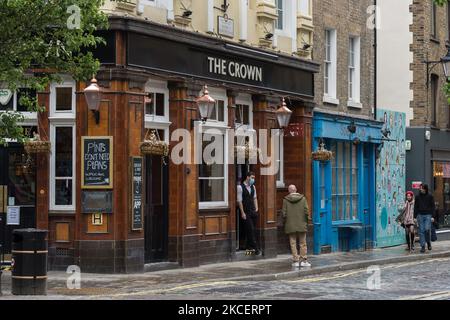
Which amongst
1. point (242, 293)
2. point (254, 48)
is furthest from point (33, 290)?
point (254, 48)

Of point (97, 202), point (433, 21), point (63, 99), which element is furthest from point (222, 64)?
point (433, 21)

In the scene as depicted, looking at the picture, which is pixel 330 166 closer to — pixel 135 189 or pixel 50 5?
pixel 135 189

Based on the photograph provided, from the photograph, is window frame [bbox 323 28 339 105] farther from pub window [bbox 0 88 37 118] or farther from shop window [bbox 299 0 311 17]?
pub window [bbox 0 88 37 118]

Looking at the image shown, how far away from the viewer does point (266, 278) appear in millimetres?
20297

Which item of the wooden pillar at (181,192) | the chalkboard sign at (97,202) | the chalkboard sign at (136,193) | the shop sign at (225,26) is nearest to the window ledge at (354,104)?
the shop sign at (225,26)

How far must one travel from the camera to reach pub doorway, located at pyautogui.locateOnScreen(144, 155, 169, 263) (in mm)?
21328

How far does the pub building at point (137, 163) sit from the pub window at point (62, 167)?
0.8 inches

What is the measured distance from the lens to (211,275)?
20375 millimetres

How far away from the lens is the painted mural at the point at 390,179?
3144 cm

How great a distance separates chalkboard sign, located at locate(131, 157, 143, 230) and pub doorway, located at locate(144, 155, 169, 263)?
89cm

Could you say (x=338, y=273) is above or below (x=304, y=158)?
below

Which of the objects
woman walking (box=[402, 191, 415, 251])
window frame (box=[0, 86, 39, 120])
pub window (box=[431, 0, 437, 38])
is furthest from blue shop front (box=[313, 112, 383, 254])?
window frame (box=[0, 86, 39, 120])

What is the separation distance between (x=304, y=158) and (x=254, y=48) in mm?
3812

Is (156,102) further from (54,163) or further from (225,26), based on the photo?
(225,26)
